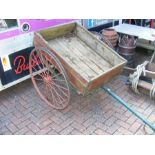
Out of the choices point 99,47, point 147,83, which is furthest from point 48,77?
point 147,83

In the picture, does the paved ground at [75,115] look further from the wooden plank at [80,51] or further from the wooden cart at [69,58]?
the wooden plank at [80,51]

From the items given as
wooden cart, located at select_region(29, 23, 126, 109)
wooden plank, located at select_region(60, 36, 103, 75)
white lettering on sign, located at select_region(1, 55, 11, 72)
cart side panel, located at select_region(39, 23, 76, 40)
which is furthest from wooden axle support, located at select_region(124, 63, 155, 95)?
white lettering on sign, located at select_region(1, 55, 11, 72)

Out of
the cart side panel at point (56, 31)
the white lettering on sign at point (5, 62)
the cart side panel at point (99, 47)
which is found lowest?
the white lettering on sign at point (5, 62)

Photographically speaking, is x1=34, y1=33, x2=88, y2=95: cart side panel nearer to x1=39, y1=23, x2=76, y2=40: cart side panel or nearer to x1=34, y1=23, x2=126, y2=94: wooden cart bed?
x1=34, y1=23, x2=126, y2=94: wooden cart bed

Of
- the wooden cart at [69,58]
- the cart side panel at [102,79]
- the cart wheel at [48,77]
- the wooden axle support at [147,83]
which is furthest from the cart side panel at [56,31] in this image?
the wooden axle support at [147,83]

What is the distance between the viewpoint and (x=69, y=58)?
3.24 metres

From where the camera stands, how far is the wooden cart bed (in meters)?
2.92

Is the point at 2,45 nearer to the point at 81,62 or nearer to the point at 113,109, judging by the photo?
the point at 81,62

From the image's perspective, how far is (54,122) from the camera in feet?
10.3

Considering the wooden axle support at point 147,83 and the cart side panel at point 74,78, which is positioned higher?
the cart side panel at point 74,78

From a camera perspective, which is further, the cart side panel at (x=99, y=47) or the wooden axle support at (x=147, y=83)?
the wooden axle support at (x=147, y=83)

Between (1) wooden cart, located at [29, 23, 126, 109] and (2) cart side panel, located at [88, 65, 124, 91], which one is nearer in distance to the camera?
→ (2) cart side panel, located at [88, 65, 124, 91]

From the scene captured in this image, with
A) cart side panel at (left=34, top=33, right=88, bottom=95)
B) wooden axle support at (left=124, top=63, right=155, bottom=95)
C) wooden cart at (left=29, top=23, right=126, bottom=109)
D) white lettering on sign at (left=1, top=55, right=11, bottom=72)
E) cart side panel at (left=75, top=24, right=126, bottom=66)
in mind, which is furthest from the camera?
wooden axle support at (left=124, top=63, right=155, bottom=95)

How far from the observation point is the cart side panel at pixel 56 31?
331 cm
